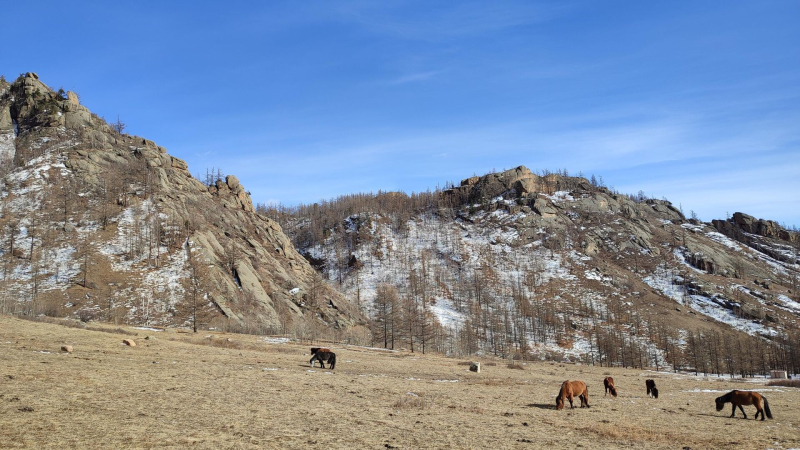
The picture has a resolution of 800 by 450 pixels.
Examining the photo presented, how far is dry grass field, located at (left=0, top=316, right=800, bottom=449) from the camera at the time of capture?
1311 centimetres

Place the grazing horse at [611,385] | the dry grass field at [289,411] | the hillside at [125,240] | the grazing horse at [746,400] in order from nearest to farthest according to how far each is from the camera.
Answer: the dry grass field at [289,411]
the grazing horse at [746,400]
the grazing horse at [611,385]
the hillside at [125,240]

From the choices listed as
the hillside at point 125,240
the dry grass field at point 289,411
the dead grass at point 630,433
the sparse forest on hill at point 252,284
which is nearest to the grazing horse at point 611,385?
the dry grass field at point 289,411

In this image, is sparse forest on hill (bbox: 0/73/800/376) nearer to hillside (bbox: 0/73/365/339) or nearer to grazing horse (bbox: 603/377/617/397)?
hillside (bbox: 0/73/365/339)

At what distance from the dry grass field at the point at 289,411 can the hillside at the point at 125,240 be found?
55.6 m

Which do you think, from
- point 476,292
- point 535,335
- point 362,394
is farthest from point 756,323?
point 362,394

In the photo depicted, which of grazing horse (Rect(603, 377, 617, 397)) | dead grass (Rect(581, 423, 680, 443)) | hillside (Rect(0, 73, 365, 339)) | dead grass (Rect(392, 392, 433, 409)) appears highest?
hillside (Rect(0, 73, 365, 339))

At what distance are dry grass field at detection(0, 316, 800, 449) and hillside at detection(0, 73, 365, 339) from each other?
182 ft

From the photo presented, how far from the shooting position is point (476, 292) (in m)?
182

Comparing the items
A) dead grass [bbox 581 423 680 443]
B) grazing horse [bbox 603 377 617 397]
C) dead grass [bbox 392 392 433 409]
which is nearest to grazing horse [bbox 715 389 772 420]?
grazing horse [bbox 603 377 617 397]

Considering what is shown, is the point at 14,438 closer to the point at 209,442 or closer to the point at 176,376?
the point at 209,442

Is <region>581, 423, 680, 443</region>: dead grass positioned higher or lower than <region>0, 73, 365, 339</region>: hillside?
lower

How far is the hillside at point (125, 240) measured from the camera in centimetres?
8738

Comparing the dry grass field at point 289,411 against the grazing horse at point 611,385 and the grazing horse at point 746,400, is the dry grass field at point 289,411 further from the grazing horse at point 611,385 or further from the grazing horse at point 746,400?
the grazing horse at point 746,400

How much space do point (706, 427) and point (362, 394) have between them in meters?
15.7
